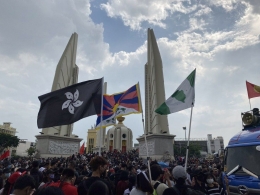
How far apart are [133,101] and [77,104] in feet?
8.48

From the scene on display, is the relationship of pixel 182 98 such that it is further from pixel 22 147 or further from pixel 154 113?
pixel 22 147

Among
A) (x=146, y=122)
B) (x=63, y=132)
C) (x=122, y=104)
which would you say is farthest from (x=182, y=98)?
(x=63, y=132)

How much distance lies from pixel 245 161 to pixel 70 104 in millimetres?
6144

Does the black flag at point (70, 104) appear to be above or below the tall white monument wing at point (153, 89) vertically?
below

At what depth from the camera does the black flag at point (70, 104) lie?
23.4ft

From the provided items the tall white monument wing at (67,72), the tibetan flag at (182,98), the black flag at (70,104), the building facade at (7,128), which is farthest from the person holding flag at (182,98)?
the building facade at (7,128)

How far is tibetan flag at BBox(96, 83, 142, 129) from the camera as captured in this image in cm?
859

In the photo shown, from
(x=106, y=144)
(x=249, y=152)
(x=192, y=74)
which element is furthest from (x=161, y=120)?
(x=106, y=144)

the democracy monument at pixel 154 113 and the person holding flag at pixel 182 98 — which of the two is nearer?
the person holding flag at pixel 182 98

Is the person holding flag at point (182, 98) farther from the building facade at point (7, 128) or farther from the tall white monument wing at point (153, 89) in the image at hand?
the building facade at point (7, 128)

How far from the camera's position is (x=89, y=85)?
752 centimetres

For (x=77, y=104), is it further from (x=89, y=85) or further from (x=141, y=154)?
(x=141, y=154)

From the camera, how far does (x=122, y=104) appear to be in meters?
9.03

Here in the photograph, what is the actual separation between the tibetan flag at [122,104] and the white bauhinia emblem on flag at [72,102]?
231 cm
